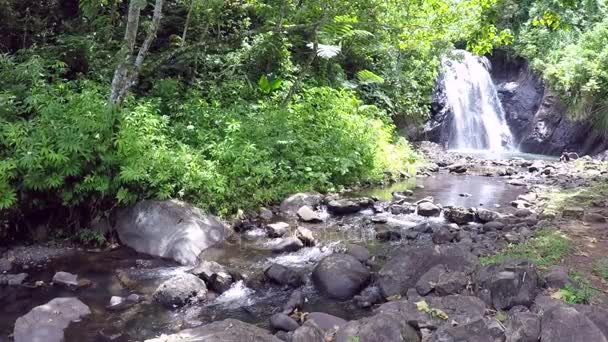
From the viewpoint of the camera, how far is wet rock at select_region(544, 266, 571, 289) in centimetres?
511

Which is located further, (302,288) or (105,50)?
(105,50)

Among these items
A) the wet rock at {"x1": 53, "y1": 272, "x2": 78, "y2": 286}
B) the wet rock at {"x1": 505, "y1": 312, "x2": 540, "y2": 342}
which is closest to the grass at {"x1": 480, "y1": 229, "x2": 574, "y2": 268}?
the wet rock at {"x1": 505, "y1": 312, "x2": 540, "y2": 342}

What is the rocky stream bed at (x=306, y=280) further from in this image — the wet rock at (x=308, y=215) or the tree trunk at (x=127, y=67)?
the tree trunk at (x=127, y=67)

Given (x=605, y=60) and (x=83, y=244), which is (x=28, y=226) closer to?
(x=83, y=244)

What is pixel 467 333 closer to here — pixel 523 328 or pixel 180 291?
pixel 523 328

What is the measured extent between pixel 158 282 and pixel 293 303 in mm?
1938

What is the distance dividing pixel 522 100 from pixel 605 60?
18.3ft

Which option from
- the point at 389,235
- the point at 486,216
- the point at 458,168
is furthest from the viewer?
the point at 458,168

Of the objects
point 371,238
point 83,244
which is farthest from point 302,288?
point 83,244

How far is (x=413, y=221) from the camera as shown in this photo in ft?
31.9

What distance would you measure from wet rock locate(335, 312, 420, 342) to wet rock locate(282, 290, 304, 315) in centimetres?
107

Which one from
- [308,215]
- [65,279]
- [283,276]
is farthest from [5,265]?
[308,215]

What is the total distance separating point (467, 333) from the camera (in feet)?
14.3

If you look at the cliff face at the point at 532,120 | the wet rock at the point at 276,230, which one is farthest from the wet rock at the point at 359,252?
the cliff face at the point at 532,120
